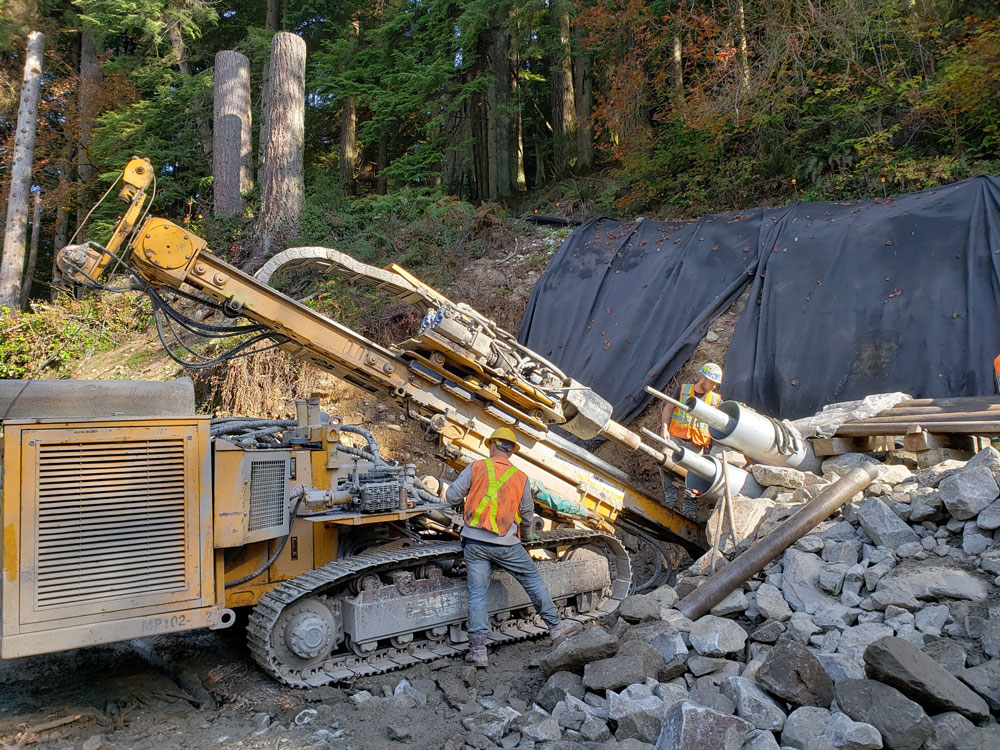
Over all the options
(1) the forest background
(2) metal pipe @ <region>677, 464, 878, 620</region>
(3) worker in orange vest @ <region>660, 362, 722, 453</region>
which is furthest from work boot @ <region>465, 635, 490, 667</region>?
(1) the forest background

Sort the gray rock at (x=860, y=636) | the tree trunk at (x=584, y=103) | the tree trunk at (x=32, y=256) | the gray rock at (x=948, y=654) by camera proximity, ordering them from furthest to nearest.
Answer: the tree trunk at (x=32, y=256) → the tree trunk at (x=584, y=103) → the gray rock at (x=860, y=636) → the gray rock at (x=948, y=654)

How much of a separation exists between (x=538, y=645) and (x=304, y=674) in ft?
6.10

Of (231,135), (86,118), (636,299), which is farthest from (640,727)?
(86,118)

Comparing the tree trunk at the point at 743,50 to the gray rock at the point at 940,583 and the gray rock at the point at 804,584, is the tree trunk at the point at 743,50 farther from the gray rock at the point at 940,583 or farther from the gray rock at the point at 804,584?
the gray rock at the point at 940,583

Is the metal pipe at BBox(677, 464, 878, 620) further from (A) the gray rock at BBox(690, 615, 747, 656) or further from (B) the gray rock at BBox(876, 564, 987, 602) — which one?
(B) the gray rock at BBox(876, 564, 987, 602)

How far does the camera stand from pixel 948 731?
10.6 feet

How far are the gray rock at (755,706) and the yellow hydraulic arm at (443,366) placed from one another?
267cm

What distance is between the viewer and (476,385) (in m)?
5.89

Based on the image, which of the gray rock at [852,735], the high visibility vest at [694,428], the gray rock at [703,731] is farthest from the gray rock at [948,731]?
the high visibility vest at [694,428]

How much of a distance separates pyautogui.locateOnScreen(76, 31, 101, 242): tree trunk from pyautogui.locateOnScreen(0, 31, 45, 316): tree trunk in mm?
2691

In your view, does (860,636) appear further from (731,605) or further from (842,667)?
(731,605)

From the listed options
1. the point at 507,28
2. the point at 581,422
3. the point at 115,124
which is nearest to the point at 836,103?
the point at 507,28

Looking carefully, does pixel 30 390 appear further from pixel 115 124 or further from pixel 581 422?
pixel 115 124

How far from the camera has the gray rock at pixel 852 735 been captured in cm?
317
